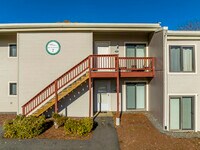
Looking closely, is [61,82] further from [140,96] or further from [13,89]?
[140,96]

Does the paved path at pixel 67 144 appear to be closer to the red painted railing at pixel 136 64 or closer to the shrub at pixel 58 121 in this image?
the shrub at pixel 58 121

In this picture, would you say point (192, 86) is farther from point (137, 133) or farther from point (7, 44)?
point (7, 44)

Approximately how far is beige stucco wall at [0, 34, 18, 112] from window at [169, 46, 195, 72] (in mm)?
11544

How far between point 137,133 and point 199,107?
4205mm

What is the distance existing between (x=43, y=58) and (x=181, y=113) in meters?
9.74

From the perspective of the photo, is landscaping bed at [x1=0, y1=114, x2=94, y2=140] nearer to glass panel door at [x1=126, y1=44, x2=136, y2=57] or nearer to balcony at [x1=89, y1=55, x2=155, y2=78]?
balcony at [x1=89, y1=55, x2=155, y2=78]

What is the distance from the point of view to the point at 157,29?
11.2 meters

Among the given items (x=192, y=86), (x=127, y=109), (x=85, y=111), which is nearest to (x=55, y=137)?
(x=85, y=111)

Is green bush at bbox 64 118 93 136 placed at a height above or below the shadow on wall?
below

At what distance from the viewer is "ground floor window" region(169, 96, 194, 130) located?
9.84 m

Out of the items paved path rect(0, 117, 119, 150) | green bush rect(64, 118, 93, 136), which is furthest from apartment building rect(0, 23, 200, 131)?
paved path rect(0, 117, 119, 150)

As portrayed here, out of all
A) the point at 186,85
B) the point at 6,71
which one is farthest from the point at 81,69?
the point at 186,85

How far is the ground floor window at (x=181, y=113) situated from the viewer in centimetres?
984

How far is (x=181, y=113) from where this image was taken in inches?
386
